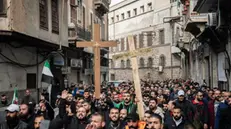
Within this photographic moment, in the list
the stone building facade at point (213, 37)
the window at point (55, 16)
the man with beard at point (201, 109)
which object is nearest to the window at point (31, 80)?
the window at point (55, 16)

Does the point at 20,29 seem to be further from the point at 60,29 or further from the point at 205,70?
the point at 205,70

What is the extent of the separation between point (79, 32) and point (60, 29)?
2924 mm

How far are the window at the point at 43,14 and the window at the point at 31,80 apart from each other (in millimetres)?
2097

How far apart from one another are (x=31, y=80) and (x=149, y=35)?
32.8 metres

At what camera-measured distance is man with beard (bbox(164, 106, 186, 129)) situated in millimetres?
6535

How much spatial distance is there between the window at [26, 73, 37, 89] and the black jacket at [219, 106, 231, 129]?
9.61 m

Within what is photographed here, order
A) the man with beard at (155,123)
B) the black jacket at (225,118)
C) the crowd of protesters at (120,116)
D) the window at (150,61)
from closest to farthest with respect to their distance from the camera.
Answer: the man with beard at (155,123) → the crowd of protesters at (120,116) → the black jacket at (225,118) → the window at (150,61)

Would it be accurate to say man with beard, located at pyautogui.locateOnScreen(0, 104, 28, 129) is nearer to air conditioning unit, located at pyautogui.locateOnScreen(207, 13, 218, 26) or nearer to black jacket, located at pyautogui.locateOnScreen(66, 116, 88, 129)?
black jacket, located at pyautogui.locateOnScreen(66, 116, 88, 129)

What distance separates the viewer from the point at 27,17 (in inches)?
563

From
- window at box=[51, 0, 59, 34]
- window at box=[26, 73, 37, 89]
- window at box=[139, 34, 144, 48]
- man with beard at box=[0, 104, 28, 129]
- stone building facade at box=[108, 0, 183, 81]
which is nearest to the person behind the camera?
man with beard at box=[0, 104, 28, 129]

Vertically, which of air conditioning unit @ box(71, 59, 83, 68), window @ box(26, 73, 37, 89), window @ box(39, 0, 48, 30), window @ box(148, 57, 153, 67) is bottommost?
window @ box(26, 73, 37, 89)

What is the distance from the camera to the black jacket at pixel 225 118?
8078 mm

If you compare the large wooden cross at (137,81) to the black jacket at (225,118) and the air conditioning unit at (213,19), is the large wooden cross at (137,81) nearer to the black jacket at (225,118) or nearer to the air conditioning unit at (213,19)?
the black jacket at (225,118)

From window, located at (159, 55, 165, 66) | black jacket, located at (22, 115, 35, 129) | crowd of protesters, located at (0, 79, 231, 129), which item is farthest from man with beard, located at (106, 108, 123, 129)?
window, located at (159, 55, 165, 66)
